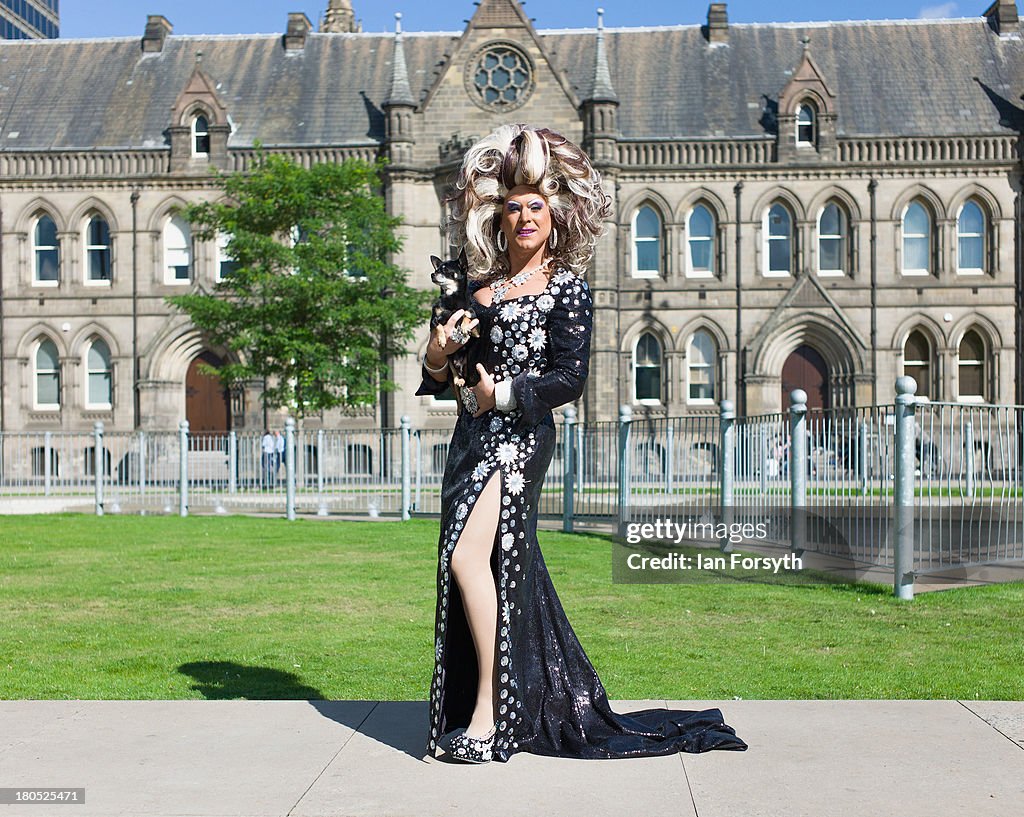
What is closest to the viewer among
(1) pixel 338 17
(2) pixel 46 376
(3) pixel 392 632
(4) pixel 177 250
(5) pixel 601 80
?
(3) pixel 392 632

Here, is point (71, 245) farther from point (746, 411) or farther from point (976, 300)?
point (976, 300)

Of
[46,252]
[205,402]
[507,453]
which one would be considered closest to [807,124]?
[205,402]

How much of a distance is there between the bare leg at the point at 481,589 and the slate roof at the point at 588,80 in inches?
1256

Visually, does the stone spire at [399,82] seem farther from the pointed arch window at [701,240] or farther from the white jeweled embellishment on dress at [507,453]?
the white jeweled embellishment on dress at [507,453]

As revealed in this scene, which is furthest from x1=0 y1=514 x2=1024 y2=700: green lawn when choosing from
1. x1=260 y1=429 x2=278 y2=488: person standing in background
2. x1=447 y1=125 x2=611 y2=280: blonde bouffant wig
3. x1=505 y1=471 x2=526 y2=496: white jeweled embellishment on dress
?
x1=260 y1=429 x2=278 y2=488: person standing in background

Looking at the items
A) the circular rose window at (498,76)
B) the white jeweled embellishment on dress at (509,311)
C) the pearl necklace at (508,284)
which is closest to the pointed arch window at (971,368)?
the circular rose window at (498,76)

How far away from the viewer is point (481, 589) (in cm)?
481

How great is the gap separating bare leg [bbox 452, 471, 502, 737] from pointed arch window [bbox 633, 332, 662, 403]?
3144 centimetres

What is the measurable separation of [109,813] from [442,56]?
117ft

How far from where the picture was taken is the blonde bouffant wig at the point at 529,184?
4969 mm

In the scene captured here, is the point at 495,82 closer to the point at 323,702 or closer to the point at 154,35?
the point at 154,35

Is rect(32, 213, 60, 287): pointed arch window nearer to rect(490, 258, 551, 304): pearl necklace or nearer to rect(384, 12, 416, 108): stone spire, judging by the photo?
A: rect(384, 12, 416, 108): stone spire

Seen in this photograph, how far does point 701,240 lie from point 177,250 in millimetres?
14982

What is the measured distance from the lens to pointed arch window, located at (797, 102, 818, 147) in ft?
117
